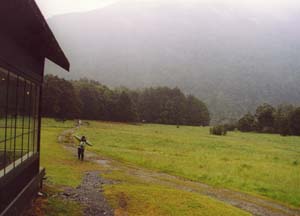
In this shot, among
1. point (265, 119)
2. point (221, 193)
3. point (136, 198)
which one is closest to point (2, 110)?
point (136, 198)

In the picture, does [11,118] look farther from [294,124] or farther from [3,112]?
[294,124]

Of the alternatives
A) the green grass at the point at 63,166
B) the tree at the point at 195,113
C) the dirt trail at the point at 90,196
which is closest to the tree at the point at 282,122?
the tree at the point at 195,113

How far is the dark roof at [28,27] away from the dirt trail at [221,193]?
34.1 feet

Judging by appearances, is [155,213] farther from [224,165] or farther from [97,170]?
[224,165]

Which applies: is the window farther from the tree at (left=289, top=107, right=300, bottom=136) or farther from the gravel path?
the tree at (left=289, top=107, right=300, bottom=136)

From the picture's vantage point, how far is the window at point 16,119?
8.59 metres

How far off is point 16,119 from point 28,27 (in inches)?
98.8

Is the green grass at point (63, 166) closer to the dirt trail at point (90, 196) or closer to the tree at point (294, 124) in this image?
the dirt trail at point (90, 196)

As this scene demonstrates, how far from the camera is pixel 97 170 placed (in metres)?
22.8

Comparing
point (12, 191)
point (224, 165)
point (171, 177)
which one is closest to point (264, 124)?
point (224, 165)

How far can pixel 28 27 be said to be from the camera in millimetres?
8961

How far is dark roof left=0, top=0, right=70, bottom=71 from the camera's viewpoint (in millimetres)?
6918

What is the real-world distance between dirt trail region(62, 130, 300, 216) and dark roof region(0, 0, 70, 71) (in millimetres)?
10402

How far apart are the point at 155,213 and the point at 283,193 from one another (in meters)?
9.28
